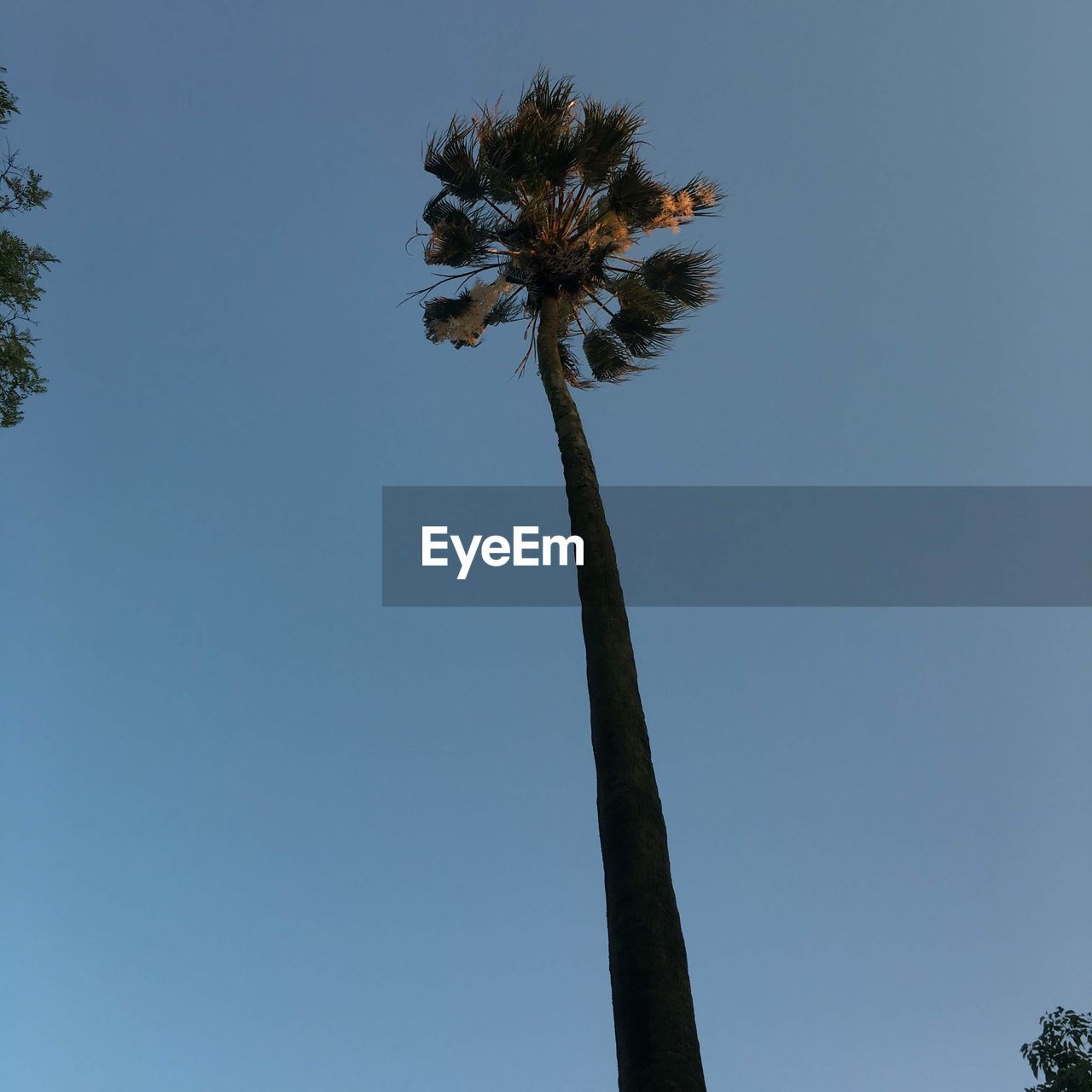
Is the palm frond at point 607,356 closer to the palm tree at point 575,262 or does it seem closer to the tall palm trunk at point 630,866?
the palm tree at point 575,262

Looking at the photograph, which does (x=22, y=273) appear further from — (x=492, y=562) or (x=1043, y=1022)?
(x=1043, y=1022)

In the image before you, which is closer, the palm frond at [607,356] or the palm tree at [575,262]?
the palm tree at [575,262]

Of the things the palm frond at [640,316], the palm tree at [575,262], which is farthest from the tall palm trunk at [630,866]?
the palm frond at [640,316]

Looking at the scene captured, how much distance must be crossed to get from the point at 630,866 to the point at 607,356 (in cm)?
994

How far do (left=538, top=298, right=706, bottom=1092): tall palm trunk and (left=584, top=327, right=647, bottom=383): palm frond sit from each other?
603 centimetres

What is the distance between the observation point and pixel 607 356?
15.1 m

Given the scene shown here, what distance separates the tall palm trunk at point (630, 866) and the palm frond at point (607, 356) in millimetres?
6033

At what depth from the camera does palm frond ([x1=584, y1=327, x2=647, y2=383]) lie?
1505 cm

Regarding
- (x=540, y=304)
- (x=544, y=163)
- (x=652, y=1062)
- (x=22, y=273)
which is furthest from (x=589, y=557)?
(x=22, y=273)

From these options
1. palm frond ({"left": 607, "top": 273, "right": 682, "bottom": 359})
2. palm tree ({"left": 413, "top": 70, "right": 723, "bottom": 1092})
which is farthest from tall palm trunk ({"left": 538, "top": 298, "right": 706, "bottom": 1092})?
palm frond ({"left": 607, "top": 273, "right": 682, "bottom": 359})

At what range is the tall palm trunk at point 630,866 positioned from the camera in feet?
18.0

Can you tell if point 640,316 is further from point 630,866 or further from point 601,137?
point 630,866

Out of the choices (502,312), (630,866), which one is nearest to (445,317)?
(502,312)

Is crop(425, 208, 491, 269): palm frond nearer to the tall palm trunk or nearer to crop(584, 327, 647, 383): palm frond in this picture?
crop(584, 327, 647, 383): palm frond
